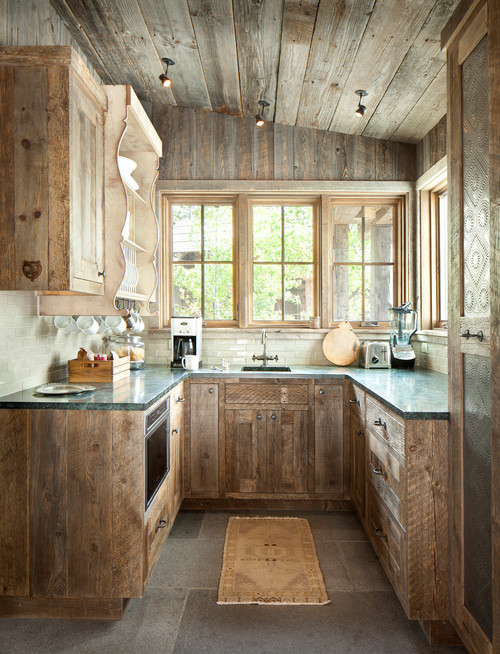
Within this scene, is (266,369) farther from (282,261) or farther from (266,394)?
(282,261)

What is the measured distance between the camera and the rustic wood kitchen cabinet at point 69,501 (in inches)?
84.4

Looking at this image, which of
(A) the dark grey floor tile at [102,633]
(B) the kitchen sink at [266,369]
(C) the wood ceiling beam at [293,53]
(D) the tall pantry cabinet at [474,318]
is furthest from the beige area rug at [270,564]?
(C) the wood ceiling beam at [293,53]

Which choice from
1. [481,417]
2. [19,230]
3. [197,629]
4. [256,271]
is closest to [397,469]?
[481,417]

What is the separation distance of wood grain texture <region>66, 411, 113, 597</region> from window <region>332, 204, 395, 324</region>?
240cm

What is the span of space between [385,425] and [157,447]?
3.84ft

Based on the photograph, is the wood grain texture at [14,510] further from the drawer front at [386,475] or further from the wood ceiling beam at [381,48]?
→ the wood ceiling beam at [381,48]

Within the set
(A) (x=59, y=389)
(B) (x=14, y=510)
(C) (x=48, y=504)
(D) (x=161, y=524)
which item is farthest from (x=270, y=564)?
(A) (x=59, y=389)

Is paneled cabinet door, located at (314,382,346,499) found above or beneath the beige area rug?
above

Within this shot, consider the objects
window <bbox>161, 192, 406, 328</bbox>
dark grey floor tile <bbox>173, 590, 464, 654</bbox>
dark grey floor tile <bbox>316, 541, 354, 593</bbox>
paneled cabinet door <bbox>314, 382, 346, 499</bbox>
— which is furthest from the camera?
window <bbox>161, 192, 406, 328</bbox>

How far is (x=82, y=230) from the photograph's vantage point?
226cm

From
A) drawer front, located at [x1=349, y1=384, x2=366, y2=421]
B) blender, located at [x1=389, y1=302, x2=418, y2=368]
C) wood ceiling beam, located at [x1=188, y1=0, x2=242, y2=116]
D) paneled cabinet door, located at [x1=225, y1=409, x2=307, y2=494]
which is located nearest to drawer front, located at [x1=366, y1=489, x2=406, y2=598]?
drawer front, located at [x1=349, y1=384, x2=366, y2=421]

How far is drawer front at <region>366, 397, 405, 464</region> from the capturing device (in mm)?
2115

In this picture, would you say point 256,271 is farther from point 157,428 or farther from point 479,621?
point 479,621

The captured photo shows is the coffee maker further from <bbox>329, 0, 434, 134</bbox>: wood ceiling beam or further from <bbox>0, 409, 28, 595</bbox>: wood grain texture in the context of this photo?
<bbox>329, 0, 434, 134</bbox>: wood ceiling beam
